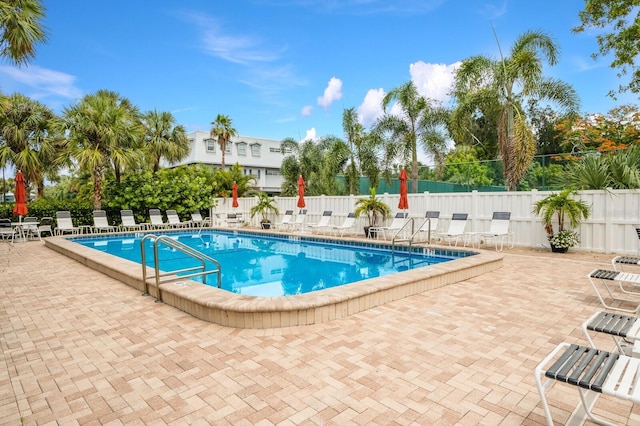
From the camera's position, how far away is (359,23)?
52.1 ft

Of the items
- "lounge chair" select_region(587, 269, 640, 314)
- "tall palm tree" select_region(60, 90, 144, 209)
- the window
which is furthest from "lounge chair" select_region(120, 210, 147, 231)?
the window

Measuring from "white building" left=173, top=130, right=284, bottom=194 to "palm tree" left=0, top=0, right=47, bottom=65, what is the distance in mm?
24180

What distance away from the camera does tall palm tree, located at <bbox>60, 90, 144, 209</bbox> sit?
48.3 feet

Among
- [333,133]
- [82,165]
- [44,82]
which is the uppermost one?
[44,82]

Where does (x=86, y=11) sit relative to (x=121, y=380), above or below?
above

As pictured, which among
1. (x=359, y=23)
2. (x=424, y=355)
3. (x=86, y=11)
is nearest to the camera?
(x=424, y=355)

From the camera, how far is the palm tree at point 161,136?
74.9 ft

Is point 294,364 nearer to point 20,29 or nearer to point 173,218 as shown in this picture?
point 20,29

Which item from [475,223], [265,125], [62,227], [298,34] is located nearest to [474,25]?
[298,34]

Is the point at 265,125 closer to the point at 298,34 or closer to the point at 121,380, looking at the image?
the point at 298,34

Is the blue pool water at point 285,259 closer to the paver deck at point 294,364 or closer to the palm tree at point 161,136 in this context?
the paver deck at point 294,364

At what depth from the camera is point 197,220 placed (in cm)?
1872

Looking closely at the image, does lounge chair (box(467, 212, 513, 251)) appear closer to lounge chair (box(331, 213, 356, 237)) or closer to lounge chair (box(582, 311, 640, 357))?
lounge chair (box(331, 213, 356, 237))

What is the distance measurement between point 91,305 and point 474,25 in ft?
54.8
